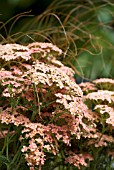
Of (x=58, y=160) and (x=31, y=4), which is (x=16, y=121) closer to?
(x=58, y=160)

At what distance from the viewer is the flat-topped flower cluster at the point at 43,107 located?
1.09 metres

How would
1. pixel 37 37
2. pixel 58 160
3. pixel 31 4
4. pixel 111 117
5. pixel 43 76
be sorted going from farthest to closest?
pixel 31 4 < pixel 37 37 < pixel 58 160 < pixel 111 117 < pixel 43 76

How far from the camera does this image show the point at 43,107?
3.90 ft

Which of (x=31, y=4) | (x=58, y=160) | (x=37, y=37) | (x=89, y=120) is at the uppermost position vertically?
(x=31, y=4)

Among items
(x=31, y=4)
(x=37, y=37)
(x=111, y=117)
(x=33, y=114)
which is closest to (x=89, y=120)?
(x=111, y=117)

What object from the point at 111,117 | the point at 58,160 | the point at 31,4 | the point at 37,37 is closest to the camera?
the point at 111,117

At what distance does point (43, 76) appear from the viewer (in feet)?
3.56

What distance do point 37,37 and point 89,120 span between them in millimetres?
575

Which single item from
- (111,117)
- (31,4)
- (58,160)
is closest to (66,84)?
(111,117)

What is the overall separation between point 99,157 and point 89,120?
0.71ft

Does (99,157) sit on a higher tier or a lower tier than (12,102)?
lower

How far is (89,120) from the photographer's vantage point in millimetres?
1230

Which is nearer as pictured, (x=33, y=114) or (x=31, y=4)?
(x=33, y=114)

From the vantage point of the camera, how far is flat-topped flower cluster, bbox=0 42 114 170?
109 cm
